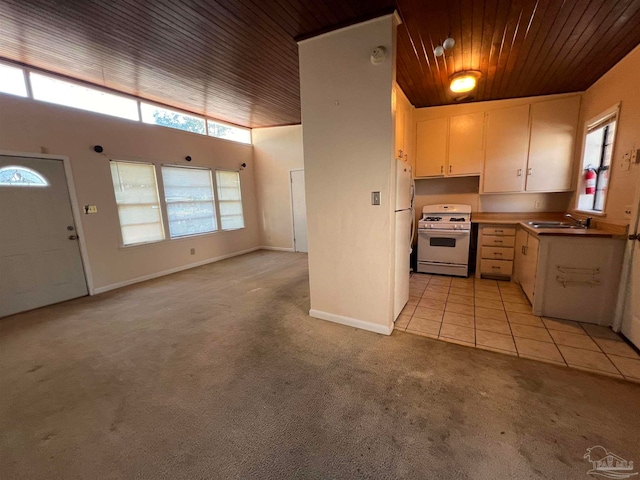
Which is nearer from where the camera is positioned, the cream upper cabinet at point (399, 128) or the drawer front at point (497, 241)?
the cream upper cabinet at point (399, 128)

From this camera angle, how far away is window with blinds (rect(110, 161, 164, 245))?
4199 mm

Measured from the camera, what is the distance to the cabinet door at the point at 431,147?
4297mm

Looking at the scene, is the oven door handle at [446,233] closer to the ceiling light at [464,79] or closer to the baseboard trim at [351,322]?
the ceiling light at [464,79]

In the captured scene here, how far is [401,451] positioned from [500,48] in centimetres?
350

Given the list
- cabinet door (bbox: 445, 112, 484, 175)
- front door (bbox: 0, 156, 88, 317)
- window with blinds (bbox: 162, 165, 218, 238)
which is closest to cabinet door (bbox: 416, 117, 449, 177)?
cabinet door (bbox: 445, 112, 484, 175)

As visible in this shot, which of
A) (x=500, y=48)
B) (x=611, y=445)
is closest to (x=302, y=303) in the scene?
(x=611, y=445)

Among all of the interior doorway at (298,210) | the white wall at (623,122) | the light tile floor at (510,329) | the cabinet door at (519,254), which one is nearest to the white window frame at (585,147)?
the white wall at (623,122)

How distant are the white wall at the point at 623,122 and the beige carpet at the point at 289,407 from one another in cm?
180

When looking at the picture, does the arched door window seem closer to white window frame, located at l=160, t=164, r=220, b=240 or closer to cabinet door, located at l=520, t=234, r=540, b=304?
white window frame, located at l=160, t=164, r=220, b=240

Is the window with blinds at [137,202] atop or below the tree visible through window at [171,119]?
below

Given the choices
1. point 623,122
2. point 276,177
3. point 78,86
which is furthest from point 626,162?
point 78,86

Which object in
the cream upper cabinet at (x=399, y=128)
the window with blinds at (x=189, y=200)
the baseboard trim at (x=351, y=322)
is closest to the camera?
the baseboard trim at (x=351, y=322)

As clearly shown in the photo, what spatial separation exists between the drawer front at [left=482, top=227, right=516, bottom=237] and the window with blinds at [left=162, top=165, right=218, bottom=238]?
16.7 ft

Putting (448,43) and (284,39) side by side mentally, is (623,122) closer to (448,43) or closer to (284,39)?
(448,43)
